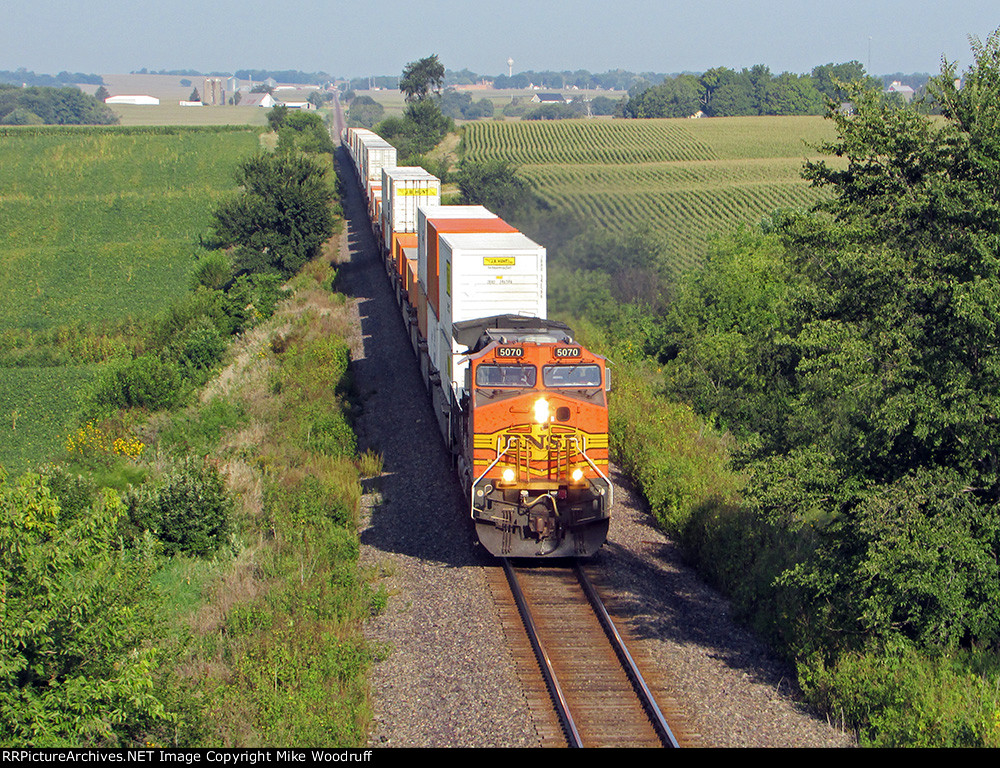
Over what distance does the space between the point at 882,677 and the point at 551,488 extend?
5890mm

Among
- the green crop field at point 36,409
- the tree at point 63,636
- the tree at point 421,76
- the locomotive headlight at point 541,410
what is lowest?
the green crop field at point 36,409

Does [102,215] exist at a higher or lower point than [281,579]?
higher

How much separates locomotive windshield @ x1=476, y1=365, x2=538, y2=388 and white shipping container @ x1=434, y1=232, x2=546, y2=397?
269 centimetres

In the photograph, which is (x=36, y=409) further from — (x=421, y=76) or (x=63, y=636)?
(x=421, y=76)

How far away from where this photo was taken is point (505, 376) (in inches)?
615

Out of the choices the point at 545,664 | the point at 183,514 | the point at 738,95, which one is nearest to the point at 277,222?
the point at 183,514

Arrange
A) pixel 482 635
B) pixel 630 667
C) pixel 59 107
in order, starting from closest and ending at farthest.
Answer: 1. pixel 630 667
2. pixel 482 635
3. pixel 59 107

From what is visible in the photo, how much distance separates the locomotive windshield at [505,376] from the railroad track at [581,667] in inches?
127

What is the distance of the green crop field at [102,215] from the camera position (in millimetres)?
50312

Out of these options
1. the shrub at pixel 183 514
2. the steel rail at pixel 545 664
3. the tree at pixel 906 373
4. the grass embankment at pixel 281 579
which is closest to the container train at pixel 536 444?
the steel rail at pixel 545 664

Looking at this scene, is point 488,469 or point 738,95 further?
point 738,95

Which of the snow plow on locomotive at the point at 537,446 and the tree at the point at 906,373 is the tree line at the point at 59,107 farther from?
the tree at the point at 906,373

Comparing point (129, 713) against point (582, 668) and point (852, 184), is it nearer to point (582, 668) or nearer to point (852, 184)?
point (582, 668)

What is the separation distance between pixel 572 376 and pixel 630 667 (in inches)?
203
